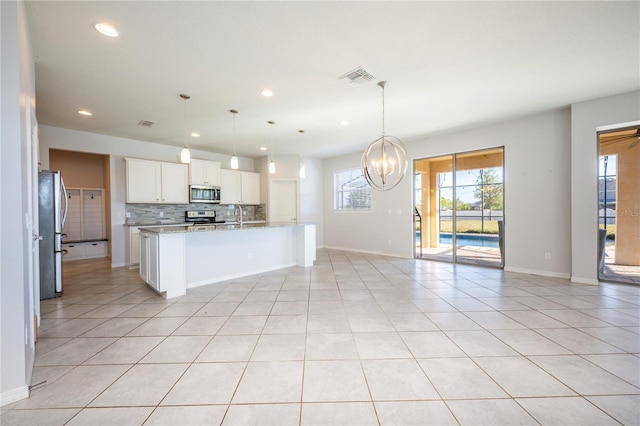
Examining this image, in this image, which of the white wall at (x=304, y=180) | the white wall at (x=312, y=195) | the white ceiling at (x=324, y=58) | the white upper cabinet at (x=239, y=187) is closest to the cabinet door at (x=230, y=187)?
the white upper cabinet at (x=239, y=187)

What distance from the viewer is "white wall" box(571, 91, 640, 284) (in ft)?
12.5

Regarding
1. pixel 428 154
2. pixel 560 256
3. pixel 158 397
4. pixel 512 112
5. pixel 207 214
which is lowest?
pixel 158 397

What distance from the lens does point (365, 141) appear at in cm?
607

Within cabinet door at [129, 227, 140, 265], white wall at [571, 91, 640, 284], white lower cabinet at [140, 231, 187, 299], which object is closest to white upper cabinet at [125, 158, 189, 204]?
cabinet door at [129, 227, 140, 265]

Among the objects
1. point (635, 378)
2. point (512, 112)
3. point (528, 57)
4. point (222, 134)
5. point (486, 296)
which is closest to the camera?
point (635, 378)

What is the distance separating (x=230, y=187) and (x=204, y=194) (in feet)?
2.47

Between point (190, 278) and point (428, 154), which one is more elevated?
point (428, 154)

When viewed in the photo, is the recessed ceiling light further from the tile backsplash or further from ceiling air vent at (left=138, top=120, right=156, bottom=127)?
the tile backsplash

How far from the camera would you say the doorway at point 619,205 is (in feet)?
12.8

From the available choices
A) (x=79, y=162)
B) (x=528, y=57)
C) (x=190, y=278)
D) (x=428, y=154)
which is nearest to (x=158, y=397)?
(x=190, y=278)

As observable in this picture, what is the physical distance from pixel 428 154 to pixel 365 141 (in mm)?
1440

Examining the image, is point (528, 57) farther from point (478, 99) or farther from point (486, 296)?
point (486, 296)

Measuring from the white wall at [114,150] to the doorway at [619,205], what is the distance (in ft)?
27.4

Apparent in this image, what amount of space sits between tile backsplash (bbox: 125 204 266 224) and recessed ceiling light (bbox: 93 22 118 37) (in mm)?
4283
